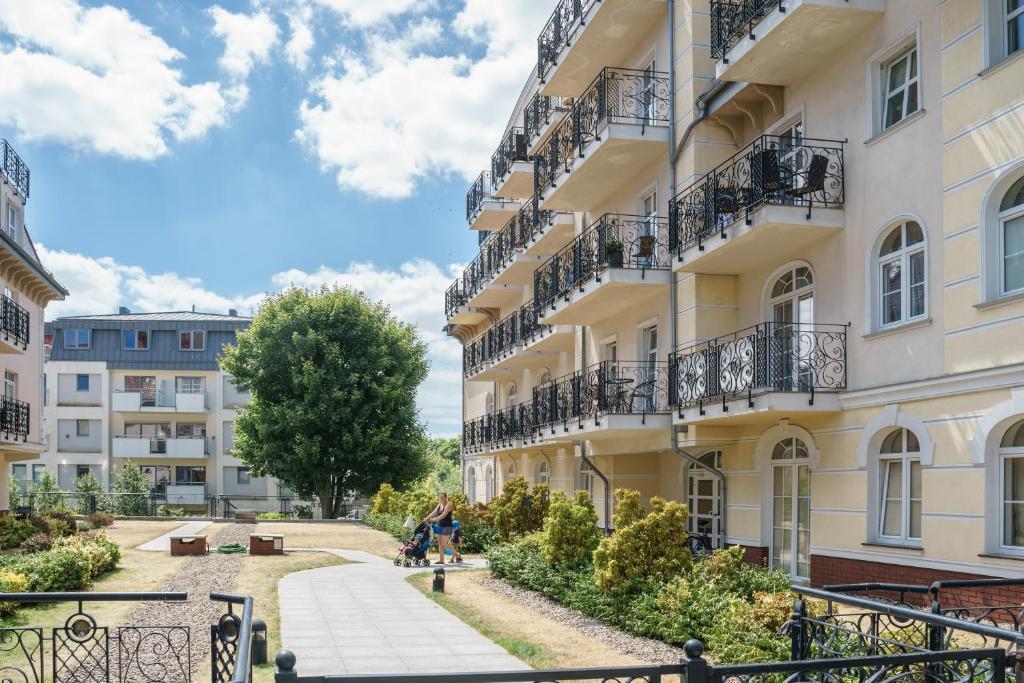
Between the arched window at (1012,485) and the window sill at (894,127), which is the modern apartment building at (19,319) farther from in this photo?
the arched window at (1012,485)

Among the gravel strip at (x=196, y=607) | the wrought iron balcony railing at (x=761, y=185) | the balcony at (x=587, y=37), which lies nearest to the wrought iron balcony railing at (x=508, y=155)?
the balcony at (x=587, y=37)

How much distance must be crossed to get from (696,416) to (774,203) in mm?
3885

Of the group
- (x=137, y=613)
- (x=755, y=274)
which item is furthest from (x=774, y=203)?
(x=137, y=613)

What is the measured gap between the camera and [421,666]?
10.9 m

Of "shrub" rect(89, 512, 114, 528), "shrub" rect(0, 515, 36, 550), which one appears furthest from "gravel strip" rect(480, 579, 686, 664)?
"shrub" rect(89, 512, 114, 528)

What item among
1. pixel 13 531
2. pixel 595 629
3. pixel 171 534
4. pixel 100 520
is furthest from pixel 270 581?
pixel 100 520

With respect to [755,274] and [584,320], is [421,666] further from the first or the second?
[584,320]

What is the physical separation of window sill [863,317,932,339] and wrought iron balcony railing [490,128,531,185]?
17273 mm

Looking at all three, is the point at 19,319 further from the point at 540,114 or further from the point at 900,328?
the point at 900,328

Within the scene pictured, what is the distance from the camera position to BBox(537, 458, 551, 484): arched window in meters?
29.4

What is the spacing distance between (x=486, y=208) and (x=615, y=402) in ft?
52.4

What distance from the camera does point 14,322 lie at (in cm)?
2661

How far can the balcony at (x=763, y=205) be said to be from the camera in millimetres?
14398

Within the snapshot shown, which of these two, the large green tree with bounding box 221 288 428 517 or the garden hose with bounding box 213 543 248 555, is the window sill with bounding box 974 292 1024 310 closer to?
the garden hose with bounding box 213 543 248 555
